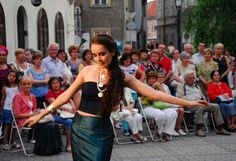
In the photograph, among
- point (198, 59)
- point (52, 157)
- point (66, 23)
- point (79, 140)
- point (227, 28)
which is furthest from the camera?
point (66, 23)

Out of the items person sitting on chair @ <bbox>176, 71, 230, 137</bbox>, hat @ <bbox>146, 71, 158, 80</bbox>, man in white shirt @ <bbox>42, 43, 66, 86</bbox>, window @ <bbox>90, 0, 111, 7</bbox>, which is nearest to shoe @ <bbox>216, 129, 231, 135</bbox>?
person sitting on chair @ <bbox>176, 71, 230, 137</bbox>

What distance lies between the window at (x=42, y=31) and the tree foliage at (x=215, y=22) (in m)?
6.18

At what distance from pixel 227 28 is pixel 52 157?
12032 mm

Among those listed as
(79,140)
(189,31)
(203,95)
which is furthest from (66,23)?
(79,140)

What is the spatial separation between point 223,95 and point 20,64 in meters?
4.41

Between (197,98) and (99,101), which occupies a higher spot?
(99,101)

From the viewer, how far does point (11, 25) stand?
14.5 m

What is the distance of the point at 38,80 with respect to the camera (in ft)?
29.1

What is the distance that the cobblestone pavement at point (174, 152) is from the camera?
750cm

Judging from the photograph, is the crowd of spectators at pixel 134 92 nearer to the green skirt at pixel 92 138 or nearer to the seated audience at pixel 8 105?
the seated audience at pixel 8 105

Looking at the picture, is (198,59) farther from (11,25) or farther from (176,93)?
(11,25)

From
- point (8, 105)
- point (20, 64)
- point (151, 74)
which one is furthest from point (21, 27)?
point (8, 105)

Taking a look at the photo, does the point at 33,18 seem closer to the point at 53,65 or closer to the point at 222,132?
the point at 53,65

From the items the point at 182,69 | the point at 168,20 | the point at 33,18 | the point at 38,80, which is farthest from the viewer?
the point at 168,20
